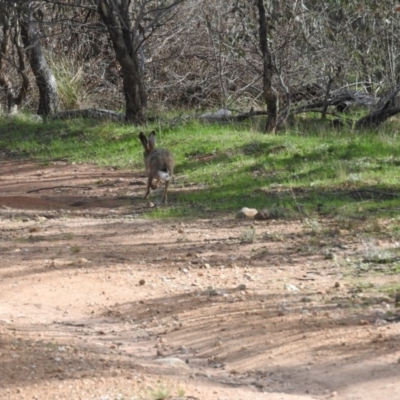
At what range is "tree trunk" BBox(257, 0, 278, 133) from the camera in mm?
16234

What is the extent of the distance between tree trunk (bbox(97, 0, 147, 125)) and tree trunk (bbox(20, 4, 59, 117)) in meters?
2.84

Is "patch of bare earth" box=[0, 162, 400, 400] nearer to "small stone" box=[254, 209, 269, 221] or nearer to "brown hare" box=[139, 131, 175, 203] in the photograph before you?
"small stone" box=[254, 209, 269, 221]

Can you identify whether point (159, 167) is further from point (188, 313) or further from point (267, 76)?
point (188, 313)

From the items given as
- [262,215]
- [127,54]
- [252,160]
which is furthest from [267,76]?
[262,215]

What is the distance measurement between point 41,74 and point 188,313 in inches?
587

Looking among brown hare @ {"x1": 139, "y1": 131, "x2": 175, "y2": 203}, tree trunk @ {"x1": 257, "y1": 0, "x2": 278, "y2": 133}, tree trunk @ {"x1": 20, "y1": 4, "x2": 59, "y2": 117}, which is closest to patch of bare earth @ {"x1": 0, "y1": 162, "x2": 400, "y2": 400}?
brown hare @ {"x1": 139, "y1": 131, "x2": 175, "y2": 203}

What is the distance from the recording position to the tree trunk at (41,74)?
835 inches

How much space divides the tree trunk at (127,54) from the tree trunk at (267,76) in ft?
9.33

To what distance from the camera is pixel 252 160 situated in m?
14.4

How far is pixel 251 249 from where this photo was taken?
9312 millimetres

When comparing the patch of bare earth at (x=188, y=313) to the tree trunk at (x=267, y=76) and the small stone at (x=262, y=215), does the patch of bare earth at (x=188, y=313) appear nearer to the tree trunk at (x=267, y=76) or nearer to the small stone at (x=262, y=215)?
the small stone at (x=262, y=215)

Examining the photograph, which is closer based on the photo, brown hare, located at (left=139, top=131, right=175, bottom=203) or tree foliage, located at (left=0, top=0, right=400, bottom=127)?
brown hare, located at (left=139, top=131, right=175, bottom=203)

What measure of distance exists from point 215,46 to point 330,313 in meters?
15.0

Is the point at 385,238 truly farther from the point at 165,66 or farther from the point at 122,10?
the point at 165,66
